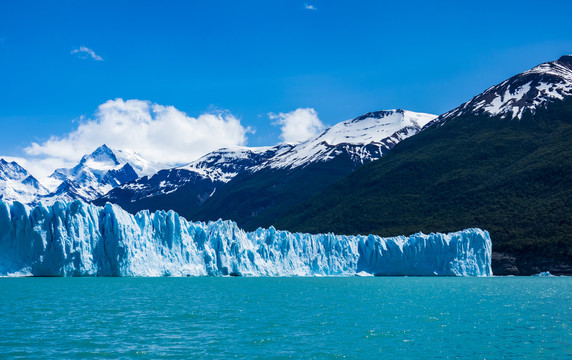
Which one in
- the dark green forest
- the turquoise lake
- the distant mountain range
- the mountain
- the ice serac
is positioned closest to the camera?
the turquoise lake

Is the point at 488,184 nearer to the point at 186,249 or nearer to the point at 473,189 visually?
the point at 473,189

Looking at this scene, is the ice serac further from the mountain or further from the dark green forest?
the dark green forest

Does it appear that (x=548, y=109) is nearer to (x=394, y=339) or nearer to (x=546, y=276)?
(x=546, y=276)

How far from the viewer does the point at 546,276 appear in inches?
3406

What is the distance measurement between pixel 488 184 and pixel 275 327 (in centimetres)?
10078

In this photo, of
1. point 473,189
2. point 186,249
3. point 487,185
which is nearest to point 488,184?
point 487,185

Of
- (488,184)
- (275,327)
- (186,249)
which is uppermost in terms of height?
(488,184)

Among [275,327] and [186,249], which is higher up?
[186,249]

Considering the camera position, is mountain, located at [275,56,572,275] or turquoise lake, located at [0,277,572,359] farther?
mountain, located at [275,56,572,275]

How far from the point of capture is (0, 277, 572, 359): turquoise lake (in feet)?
66.9

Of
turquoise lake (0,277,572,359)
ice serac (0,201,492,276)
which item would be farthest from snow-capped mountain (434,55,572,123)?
turquoise lake (0,277,572,359)

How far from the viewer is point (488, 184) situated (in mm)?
118062

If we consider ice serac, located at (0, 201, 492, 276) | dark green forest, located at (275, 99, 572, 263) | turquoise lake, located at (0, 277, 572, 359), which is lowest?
turquoise lake, located at (0, 277, 572, 359)

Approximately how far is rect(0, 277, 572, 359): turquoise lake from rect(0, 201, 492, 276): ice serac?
16.6 meters
